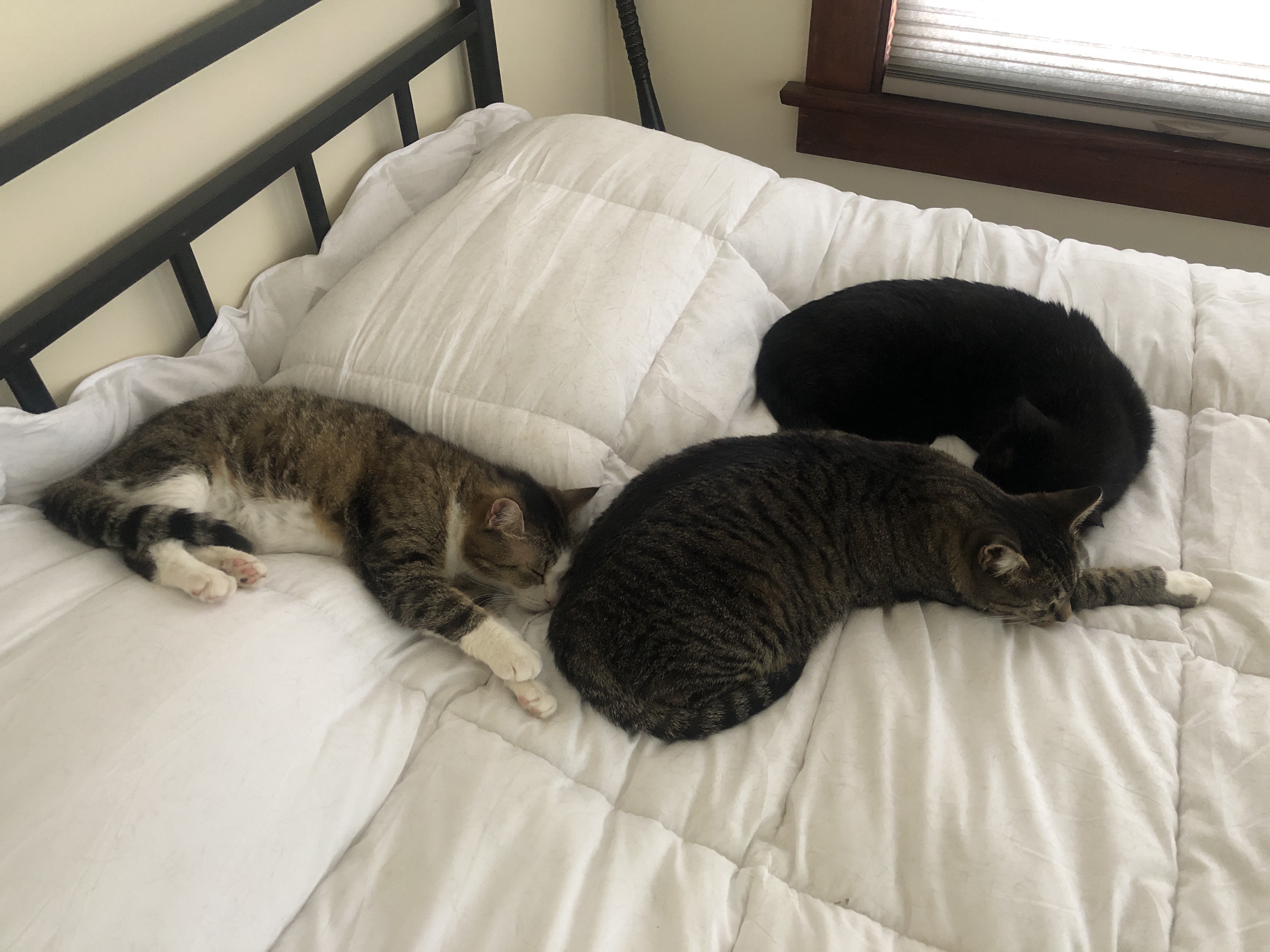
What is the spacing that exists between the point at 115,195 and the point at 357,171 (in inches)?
23.9

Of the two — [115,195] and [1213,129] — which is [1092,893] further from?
[1213,129]

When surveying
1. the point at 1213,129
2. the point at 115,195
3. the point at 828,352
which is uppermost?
the point at 115,195

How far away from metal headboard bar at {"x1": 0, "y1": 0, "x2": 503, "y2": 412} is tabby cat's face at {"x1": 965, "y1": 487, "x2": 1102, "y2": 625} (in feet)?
4.41

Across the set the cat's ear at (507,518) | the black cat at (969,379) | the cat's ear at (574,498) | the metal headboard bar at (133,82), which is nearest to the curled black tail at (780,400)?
the black cat at (969,379)

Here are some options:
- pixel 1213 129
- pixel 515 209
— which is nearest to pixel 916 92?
pixel 1213 129

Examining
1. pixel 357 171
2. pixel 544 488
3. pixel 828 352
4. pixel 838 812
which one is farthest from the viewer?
pixel 357 171

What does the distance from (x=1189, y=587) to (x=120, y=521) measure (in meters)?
1.57

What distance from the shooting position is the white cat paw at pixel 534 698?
1157mm

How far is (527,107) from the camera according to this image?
7.86 feet

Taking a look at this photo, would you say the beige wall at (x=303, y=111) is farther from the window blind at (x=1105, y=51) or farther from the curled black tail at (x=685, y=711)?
the curled black tail at (x=685, y=711)

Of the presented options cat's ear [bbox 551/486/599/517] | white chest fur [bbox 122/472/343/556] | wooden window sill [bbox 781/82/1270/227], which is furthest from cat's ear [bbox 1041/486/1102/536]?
wooden window sill [bbox 781/82/1270/227]

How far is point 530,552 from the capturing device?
1.42m

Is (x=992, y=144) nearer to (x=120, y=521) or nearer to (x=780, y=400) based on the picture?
(x=780, y=400)

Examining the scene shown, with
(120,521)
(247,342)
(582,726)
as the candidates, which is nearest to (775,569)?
(582,726)
